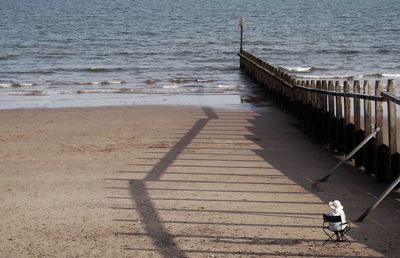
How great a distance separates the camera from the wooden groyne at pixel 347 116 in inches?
439

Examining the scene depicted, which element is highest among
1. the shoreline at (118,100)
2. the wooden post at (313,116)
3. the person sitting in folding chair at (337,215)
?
the person sitting in folding chair at (337,215)

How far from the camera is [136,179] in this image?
469 inches

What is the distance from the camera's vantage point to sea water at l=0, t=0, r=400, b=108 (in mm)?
29844

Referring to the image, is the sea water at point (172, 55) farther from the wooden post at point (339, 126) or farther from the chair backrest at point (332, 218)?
the chair backrest at point (332, 218)

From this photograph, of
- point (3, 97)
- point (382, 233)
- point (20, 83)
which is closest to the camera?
point (382, 233)

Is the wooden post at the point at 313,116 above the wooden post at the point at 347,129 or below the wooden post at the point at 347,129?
below

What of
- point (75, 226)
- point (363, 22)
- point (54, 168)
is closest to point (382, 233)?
point (75, 226)

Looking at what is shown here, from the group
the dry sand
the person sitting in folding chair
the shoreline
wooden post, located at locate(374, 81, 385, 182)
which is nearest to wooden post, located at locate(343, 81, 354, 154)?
the dry sand

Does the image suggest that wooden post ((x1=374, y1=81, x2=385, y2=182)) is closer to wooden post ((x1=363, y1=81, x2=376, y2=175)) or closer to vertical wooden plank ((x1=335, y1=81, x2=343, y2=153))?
wooden post ((x1=363, y1=81, x2=376, y2=175))

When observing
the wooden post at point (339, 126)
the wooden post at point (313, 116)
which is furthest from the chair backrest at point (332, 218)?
the wooden post at point (313, 116)

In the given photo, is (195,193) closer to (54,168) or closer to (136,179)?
(136,179)

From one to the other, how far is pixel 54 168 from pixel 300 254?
607cm

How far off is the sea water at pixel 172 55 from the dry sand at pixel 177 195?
908cm

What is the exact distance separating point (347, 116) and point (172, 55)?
32.3m
